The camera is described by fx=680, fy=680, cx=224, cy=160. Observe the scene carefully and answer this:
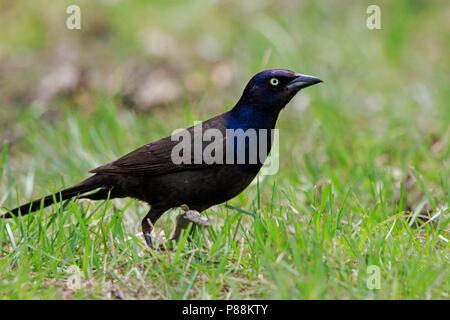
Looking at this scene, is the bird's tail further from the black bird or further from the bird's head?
the bird's head

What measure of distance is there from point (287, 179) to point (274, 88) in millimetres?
1273

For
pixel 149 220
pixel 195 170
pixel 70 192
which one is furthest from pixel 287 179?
pixel 70 192

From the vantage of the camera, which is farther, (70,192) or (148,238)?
(70,192)

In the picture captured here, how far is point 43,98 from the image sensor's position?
6848 mm

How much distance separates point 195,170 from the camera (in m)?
3.82

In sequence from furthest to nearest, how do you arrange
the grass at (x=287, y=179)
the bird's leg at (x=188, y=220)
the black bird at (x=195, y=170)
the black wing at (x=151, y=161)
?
the black wing at (x=151, y=161) → the black bird at (x=195, y=170) → the bird's leg at (x=188, y=220) → the grass at (x=287, y=179)

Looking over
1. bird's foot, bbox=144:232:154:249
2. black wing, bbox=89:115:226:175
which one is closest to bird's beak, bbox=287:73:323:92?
black wing, bbox=89:115:226:175

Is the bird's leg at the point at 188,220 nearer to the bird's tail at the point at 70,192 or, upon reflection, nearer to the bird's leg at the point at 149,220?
the bird's leg at the point at 149,220

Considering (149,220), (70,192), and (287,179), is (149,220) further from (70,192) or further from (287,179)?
(287,179)

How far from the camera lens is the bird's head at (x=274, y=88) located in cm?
397

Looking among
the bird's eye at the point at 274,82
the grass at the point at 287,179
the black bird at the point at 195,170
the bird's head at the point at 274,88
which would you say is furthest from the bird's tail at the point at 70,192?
the bird's eye at the point at 274,82

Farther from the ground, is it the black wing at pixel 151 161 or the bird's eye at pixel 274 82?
the bird's eye at pixel 274 82

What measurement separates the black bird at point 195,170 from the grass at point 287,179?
0.13 m

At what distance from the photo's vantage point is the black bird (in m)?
3.77
